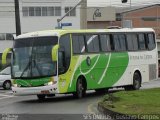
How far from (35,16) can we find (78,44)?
2403 inches

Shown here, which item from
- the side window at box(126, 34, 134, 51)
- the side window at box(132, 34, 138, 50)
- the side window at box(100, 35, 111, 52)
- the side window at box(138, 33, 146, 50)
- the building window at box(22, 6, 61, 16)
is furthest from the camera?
the building window at box(22, 6, 61, 16)

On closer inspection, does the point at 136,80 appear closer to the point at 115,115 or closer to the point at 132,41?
the point at 132,41

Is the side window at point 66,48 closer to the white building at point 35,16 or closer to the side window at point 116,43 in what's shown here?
the side window at point 116,43

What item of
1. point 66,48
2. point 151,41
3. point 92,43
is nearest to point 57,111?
point 66,48

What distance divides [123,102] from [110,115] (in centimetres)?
264

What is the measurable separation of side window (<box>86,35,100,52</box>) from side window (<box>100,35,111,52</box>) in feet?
1.40

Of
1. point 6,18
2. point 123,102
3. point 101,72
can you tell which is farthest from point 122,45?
point 6,18

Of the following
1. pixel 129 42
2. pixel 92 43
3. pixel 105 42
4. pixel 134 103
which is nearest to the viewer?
pixel 134 103

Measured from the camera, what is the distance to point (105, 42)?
26875 millimetres

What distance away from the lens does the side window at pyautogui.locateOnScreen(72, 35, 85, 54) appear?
24.4 meters

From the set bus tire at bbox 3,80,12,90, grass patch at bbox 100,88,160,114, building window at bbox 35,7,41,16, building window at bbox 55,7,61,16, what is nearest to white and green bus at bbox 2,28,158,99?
grass patch at bbox 100,88,160,114

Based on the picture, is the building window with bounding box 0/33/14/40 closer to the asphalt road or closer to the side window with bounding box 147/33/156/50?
the side window with bounding box 147/33/156/50

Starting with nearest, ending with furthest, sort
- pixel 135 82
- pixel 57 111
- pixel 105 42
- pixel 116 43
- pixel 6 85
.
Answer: pixel 57 111, pixel 105 42, pixel 116 43, pixel 135 82, pixel 6 85

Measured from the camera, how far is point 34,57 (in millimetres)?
23250
